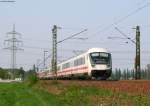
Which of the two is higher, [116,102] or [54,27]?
[54,27]

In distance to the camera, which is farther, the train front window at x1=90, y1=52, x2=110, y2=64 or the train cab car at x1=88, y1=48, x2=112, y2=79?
the train front window at x1=90, y1=52, x2=110, y2=64

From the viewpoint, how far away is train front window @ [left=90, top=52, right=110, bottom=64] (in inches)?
1983

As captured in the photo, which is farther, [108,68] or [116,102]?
[108,68]

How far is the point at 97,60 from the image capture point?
1991 inches

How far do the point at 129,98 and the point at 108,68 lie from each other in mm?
32077

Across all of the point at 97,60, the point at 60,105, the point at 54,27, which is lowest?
the point at 60,105

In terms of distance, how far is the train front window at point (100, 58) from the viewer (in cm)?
5038

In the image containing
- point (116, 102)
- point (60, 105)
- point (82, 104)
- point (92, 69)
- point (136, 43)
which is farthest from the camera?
point (136, 43)

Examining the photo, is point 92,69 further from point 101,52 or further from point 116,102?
point 116,102

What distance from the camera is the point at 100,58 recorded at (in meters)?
50.8

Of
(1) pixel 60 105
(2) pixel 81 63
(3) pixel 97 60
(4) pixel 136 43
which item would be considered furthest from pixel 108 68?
(1) pixel 60 105

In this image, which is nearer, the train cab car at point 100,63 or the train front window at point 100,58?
the train cab car at point 100,63

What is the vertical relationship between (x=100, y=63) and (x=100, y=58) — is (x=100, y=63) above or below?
below

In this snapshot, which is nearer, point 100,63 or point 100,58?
point 100,63
